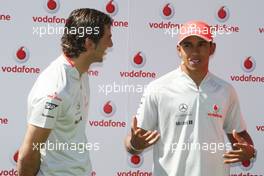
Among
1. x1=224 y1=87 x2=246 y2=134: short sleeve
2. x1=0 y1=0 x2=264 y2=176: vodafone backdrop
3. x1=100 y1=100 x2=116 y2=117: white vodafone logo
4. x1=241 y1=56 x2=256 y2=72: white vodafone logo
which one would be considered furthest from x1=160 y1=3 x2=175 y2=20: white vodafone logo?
x1=224 y1=87 x2=246 y2=134: short sleeve

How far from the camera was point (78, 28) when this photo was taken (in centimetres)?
210

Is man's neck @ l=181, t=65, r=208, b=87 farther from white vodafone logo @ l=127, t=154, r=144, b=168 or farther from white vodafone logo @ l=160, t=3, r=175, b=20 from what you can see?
white vodafone logo @ l=127, t=154, r=144, b=168

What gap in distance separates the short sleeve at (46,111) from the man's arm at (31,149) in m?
0.02

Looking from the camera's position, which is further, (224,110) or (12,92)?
(12,92)

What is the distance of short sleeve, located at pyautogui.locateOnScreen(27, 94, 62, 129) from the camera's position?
1862 mm

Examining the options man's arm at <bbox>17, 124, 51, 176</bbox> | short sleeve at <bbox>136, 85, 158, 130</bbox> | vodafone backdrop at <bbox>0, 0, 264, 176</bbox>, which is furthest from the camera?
vodafone backdrop at <bbox>0, 0, 264, 176</bbox>

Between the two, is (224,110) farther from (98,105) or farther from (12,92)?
(12,92)

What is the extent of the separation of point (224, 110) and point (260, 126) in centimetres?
118

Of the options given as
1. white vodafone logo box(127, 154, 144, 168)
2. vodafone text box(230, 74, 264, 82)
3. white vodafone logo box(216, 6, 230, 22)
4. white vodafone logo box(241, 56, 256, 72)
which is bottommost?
white vodafone logo box(127, 154, 144, 168)

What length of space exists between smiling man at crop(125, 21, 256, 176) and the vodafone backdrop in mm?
980

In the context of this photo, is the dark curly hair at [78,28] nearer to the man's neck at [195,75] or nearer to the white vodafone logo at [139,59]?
the man's neck at [195,75]

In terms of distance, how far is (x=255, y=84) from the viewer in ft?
10.9

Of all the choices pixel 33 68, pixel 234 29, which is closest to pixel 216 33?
pixel 234 29

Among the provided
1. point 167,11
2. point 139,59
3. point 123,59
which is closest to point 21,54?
point 123,59
